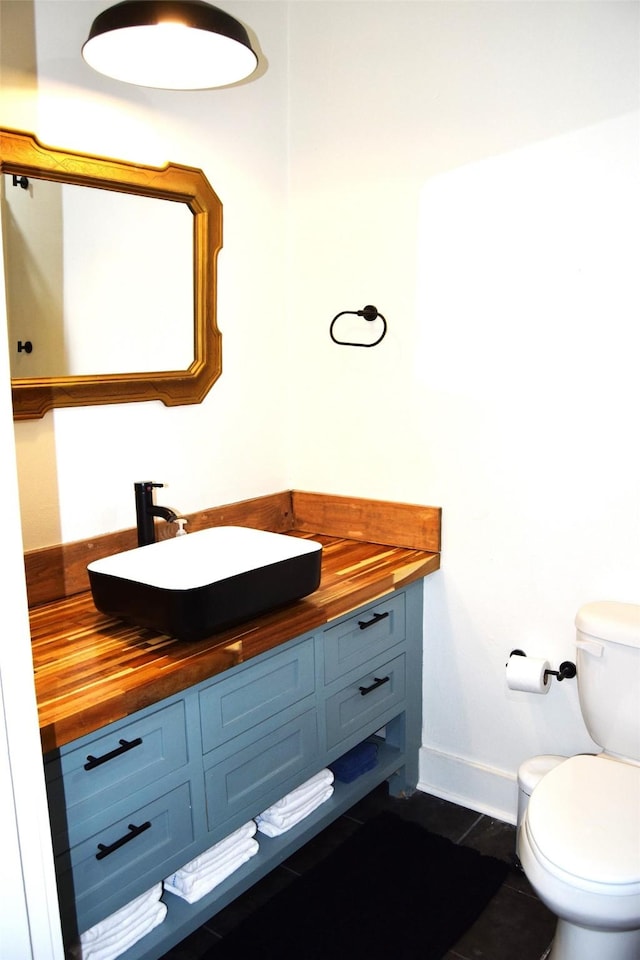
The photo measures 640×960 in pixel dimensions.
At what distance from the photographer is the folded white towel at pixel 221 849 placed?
1800 millimetres

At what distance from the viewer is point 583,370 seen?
2.10m

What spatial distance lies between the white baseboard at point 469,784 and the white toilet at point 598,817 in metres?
A: 0.47

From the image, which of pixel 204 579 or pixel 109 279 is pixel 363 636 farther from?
pixel 109 279

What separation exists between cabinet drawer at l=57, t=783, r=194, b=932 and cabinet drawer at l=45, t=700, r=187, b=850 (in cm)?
5

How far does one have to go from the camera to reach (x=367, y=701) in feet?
7.35

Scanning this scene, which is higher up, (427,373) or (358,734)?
(427,373)

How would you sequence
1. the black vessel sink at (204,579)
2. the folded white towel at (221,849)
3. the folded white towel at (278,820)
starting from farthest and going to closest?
the folded white towel at (278,820), the folded white towel at (221,849), the black vessel sink at (204,579)

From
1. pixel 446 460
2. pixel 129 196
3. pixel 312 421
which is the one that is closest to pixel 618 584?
pixel 446 460

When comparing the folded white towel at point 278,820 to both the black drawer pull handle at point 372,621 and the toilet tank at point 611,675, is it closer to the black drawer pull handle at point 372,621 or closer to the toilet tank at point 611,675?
the black drawer pull handle at point 372,621

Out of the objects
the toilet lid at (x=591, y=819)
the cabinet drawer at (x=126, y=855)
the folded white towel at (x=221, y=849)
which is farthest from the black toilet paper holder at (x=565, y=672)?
the cabinet drawer at (x=126, y=855)

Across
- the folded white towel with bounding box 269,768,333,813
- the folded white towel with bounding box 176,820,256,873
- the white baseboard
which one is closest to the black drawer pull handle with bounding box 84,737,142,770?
the folded white towel with bounding box 176,820,256,873

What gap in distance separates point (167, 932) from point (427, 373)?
157cm

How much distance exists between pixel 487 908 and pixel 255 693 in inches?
33.4

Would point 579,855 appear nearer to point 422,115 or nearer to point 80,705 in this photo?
point 80,705
